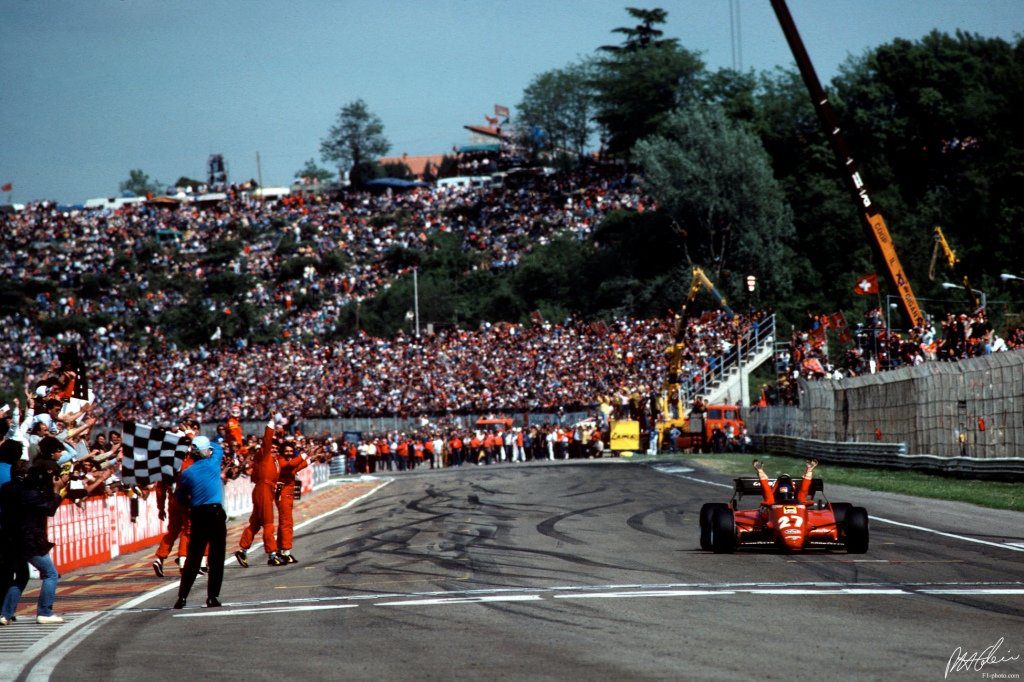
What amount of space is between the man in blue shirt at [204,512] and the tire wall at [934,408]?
16800 millimetres

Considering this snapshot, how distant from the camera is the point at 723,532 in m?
14.8

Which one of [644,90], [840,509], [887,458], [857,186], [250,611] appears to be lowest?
[887,458]

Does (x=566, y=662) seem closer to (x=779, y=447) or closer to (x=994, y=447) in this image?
(x=994, y=447)

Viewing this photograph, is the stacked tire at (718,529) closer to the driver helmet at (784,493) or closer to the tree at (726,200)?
the driver helmet at (784,493)

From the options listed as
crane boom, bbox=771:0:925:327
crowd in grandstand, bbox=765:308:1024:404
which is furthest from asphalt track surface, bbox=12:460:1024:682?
crane boom, bbox=771:0:925:327

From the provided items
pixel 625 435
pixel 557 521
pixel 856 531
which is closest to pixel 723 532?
pixel 856 531

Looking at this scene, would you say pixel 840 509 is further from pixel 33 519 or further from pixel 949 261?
pixel 949 261

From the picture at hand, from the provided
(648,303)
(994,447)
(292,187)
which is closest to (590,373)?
(648,303)

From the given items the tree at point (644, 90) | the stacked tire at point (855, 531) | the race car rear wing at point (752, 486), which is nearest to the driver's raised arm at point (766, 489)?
the race car rear wing at point (752, 486)

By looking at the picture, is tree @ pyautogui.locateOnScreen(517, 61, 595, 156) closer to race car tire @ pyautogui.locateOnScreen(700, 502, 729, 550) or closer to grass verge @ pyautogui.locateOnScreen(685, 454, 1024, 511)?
grass verge @ pyautogui.locateOnScreen(685, 454, 1024, 511)

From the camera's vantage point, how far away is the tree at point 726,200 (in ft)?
252

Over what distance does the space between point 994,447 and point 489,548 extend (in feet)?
43.5

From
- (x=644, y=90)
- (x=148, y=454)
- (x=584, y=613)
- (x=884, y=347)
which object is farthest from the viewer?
(x=644, y=90)

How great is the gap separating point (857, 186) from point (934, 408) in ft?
58.9
